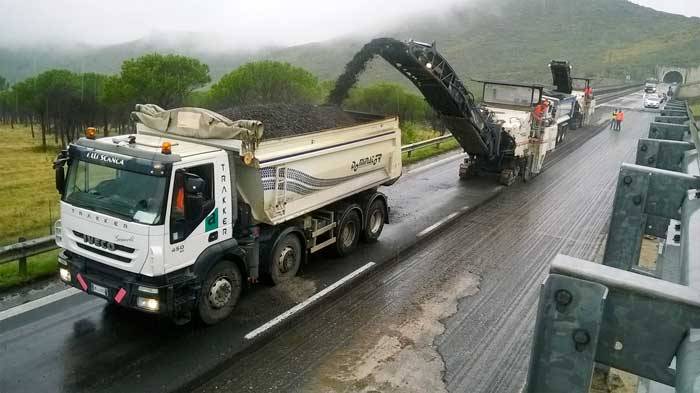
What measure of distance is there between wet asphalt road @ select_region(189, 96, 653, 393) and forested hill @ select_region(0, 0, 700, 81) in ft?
259

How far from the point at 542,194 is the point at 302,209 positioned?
32.9 ft

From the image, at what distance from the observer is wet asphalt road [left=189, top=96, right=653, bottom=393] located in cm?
689

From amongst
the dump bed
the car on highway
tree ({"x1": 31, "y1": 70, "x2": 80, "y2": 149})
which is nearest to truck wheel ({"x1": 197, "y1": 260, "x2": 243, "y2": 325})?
the dump bed

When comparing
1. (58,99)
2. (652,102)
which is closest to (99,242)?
(58,99)

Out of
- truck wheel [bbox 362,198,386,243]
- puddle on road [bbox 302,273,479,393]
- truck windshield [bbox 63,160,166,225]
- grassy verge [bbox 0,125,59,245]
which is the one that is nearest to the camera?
puddle on road [bbox 302,273,479,393]

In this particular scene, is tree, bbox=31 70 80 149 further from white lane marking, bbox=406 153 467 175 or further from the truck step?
the truck step

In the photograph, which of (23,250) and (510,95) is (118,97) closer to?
(510,95)

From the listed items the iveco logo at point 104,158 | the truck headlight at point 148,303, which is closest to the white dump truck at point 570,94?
the iveco logo at point 104,158

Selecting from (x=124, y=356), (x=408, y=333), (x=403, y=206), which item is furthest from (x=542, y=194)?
(x=124, y=356)

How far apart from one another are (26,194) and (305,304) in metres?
14.5

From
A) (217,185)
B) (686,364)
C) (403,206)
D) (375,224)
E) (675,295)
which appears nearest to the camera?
(686,364)

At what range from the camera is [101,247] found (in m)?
7.20

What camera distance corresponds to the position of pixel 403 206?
1435cm

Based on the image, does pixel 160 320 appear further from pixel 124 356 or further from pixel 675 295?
pixel 675 295
